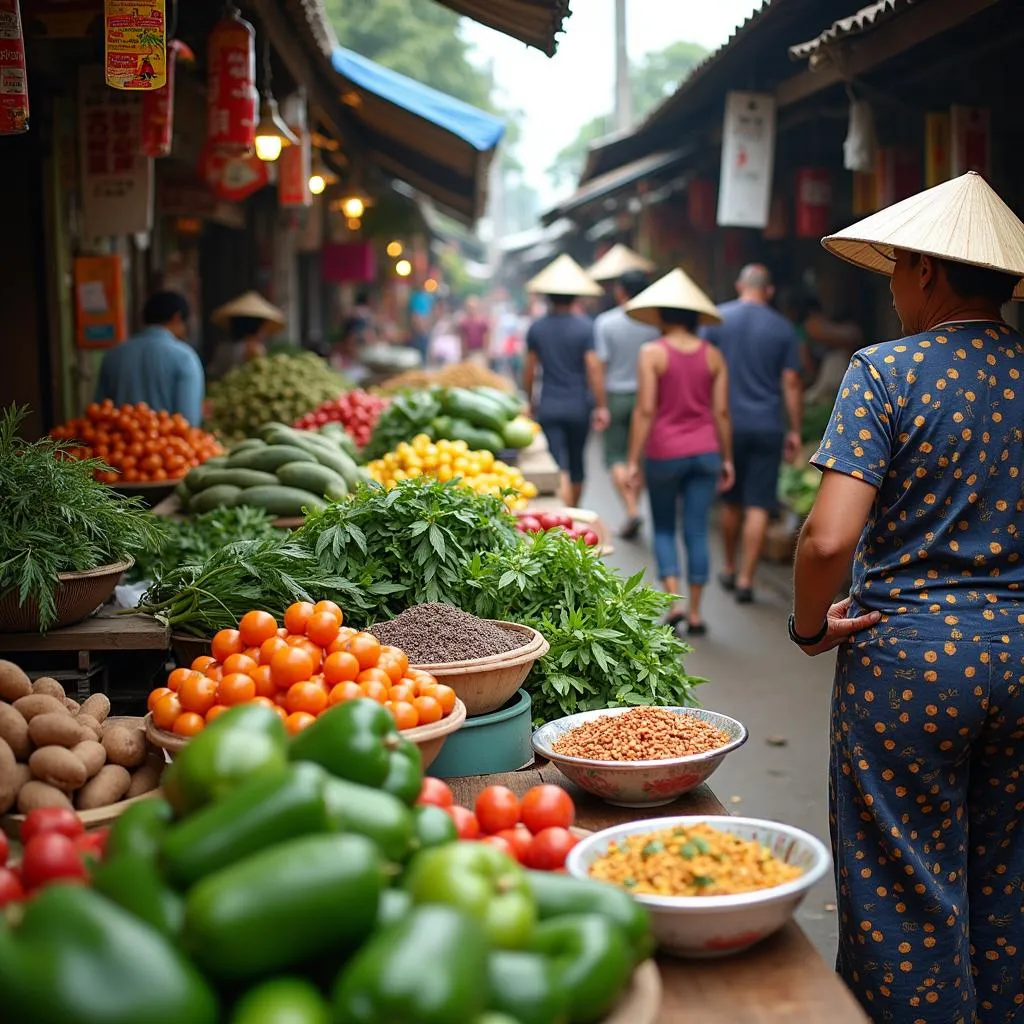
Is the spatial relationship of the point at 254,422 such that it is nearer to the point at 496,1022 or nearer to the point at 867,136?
the point at 867,136

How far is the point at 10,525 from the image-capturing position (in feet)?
11.9

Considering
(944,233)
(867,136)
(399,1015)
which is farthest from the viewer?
(867,136)

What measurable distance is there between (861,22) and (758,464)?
378 cm

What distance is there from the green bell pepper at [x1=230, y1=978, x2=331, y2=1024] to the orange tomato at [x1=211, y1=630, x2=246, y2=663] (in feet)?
5.17

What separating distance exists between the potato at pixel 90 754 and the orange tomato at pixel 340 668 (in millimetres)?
503

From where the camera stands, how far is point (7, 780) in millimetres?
2535

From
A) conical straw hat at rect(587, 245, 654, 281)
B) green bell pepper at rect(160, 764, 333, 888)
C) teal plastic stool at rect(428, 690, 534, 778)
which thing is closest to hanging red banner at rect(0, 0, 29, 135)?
teal plastic stool at rect(428, 690, 534, 778)

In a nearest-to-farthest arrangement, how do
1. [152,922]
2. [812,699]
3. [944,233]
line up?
1. [152,922]
2. [944,233]
3. [812,699]

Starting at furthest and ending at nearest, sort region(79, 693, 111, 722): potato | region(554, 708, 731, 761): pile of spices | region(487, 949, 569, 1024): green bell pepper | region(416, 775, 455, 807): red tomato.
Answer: region(79, 693, 111, 722): potato, region(554, 708, 731, 761): pile of spices, region(416, 775, 455, 807): red tomato, region(487, 949, 569, 1024): green bell pepper

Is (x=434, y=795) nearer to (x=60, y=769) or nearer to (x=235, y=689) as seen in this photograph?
(x=235, y=689)

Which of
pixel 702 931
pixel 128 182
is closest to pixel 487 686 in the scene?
pixel 702 931

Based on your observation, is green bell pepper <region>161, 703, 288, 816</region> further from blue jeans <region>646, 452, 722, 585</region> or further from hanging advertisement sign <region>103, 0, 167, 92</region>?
blue jeans <region>646, 452, 722, 585</region>

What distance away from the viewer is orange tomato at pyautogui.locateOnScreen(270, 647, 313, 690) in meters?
2.74

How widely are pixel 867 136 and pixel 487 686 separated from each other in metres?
6.46
